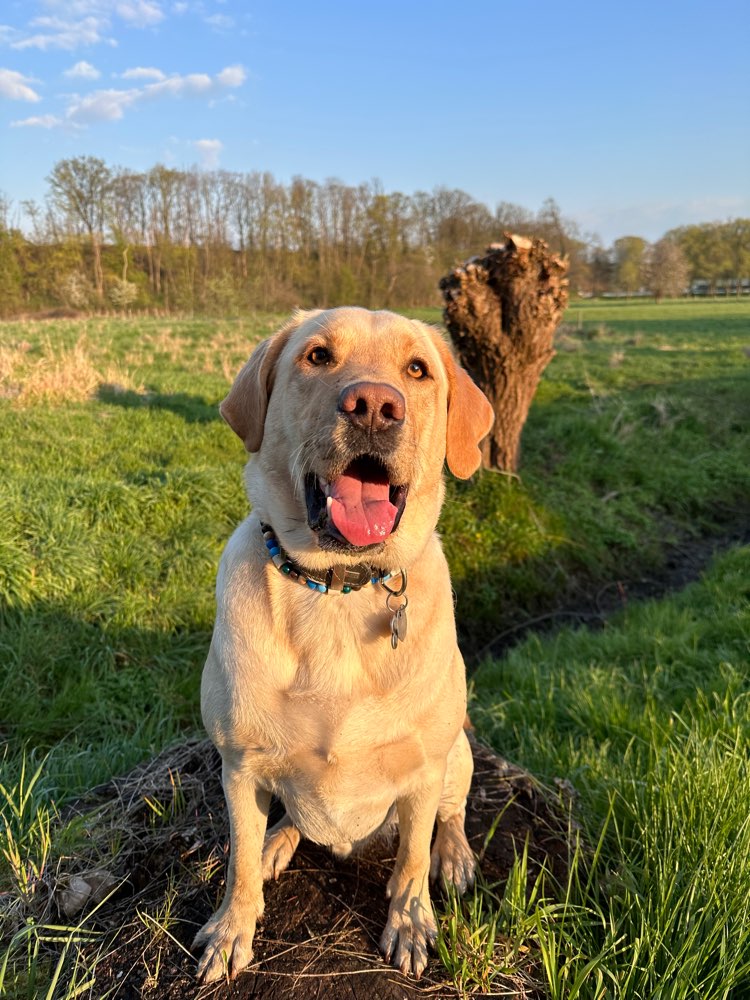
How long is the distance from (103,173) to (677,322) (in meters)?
35.4

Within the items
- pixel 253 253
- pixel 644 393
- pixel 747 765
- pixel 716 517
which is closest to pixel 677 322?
pixel 644 393

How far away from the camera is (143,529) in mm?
5895

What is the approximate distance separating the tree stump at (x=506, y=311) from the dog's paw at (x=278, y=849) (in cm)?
593

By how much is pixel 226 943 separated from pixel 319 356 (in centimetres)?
197

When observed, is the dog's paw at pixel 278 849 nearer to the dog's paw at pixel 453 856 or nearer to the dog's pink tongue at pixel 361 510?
the dog's paw at pixel 453 856

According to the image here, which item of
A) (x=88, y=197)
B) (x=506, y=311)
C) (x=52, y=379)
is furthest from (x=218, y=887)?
(x=88, y=197)

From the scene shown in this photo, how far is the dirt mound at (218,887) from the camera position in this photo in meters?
1.96

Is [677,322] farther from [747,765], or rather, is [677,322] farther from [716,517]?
[747,765]

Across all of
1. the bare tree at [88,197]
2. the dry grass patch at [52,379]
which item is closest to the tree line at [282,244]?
the bare tree at [88,197]

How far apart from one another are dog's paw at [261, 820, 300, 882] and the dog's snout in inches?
64.2

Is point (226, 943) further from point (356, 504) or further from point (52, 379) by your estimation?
point (52, 379)

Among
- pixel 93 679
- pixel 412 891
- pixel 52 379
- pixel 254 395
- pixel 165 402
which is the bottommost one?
pixel 93 679

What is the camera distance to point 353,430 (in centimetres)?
187

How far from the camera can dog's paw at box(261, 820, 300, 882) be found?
2.35m
